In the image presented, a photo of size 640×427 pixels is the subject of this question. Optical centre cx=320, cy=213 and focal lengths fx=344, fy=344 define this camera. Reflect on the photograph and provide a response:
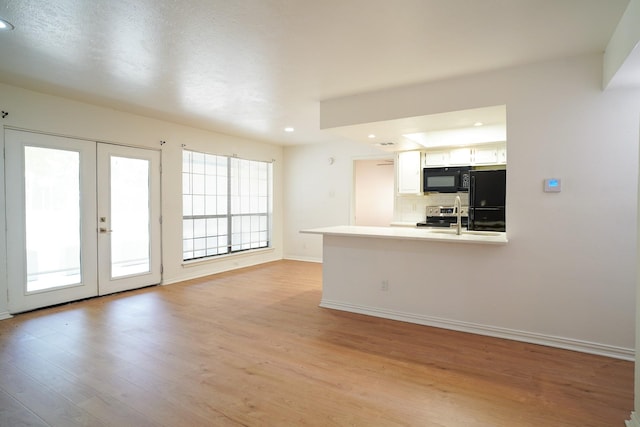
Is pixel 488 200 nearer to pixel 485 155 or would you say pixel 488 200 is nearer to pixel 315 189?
pixel 485 155

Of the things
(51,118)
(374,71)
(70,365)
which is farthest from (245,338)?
(51,118)

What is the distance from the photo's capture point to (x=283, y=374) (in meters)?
2.54

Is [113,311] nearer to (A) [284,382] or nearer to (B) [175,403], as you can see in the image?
(B) [175,403]

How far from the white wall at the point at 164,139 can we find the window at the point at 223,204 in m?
0.17

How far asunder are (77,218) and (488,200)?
5.26 meters

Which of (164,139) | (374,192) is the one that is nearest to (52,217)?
(164,139)

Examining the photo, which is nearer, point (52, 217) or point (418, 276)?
point (418, 276)

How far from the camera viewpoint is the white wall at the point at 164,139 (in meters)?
3.86

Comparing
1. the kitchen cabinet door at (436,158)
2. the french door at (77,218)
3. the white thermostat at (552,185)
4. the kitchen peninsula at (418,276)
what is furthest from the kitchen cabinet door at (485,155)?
the french door at (77,218)

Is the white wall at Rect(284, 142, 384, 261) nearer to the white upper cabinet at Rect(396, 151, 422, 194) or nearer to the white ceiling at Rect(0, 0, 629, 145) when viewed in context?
the white upper cabinet at Rect(396, 151, 422, 194)

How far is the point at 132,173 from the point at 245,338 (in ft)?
10.5

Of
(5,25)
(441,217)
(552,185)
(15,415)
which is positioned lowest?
(15,415)

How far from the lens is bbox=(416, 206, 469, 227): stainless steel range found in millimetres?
5746

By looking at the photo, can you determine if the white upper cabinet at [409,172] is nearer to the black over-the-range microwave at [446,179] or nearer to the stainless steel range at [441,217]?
the black over-the-range microwave at [446,179]
